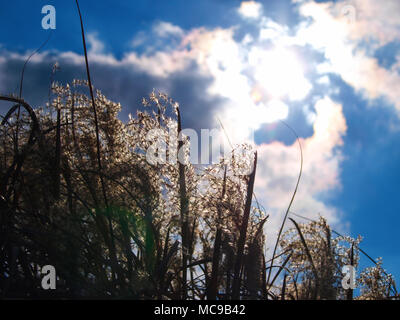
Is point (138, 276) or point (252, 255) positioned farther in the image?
point (252, 255)

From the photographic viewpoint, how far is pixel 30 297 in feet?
4.50

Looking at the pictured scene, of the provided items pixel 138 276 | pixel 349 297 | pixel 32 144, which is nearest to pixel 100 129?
pixel 32 144

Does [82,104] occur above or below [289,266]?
above

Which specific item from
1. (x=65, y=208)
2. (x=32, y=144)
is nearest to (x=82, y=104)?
(x=32, y=144)

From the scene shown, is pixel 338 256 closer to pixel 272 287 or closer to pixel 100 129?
pixel 272 287

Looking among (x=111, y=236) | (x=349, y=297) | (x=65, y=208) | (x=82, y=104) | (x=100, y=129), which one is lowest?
(x=349, y=297)

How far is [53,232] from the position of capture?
1.56 m

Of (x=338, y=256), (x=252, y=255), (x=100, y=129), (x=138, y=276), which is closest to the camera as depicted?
(x=138, y=276)

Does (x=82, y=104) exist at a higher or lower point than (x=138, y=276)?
higher

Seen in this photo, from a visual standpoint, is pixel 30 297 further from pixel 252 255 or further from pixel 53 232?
pixel 252 255

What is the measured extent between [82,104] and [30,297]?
1.26 meters
